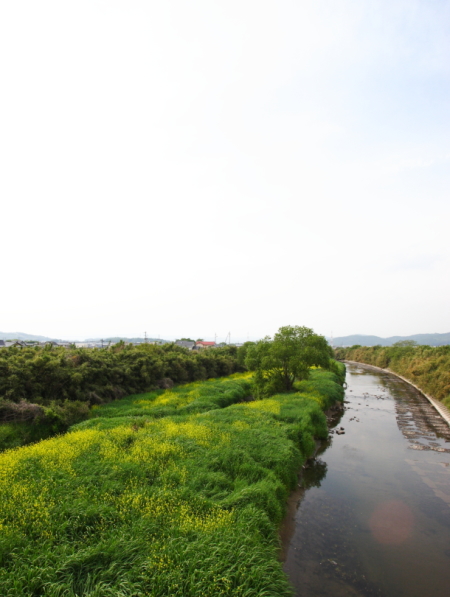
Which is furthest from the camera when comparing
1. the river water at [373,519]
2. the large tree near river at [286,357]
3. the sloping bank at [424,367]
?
the sloping bank at [424,367]

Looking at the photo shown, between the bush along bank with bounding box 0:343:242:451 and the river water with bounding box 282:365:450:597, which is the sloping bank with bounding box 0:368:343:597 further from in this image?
the bush along bank with bounding box 0:343:242:451

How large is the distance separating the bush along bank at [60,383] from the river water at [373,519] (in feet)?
54.5

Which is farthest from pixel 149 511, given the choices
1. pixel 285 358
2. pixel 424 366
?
pixel 424 366

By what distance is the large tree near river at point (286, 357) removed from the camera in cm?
3278

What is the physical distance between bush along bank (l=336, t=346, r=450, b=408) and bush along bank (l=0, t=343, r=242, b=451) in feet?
105

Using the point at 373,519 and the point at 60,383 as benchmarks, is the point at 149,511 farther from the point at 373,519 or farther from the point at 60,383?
the point at 60,383

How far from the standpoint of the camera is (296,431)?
20.1 meters

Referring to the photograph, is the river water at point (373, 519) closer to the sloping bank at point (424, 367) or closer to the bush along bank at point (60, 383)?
the sloping bank at point (424, 367)

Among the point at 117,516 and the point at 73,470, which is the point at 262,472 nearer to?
the point at 117,516

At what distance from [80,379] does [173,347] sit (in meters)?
23.8

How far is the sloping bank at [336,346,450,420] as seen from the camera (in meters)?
37.9

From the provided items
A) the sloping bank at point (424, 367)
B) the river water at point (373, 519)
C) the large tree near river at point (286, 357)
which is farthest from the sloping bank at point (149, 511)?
the sloping bank at point (424, 367)

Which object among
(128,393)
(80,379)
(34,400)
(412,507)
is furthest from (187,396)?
(412,507)

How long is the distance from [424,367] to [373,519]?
3898cm
